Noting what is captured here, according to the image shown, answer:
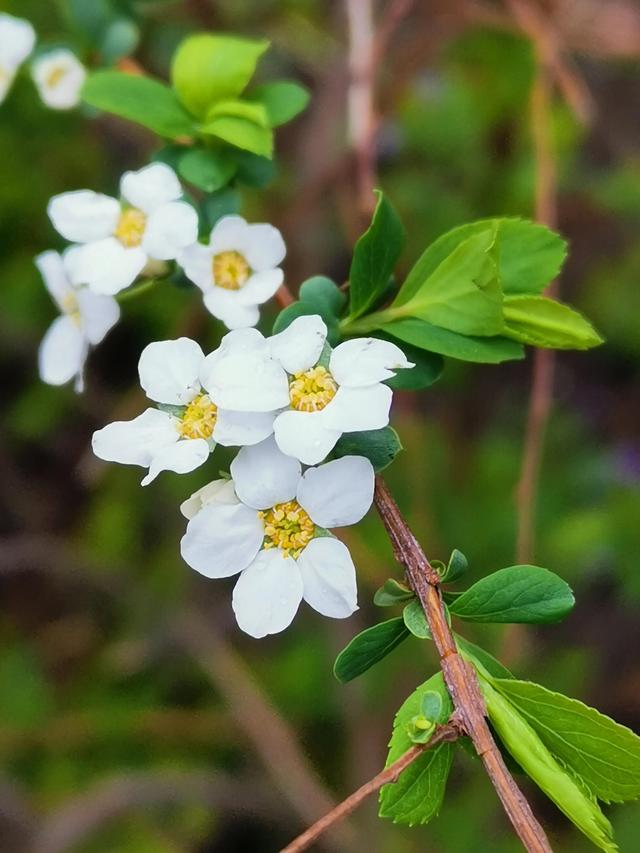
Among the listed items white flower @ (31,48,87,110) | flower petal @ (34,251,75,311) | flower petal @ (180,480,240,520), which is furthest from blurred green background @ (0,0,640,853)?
flower petal @ (180,480,240,520)

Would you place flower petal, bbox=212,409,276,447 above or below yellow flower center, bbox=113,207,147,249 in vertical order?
below

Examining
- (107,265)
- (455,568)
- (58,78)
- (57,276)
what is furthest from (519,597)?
(58,78)

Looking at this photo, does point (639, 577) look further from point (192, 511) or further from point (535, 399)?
point (192, 511)

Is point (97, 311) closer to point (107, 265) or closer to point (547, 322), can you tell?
point (107, 265)

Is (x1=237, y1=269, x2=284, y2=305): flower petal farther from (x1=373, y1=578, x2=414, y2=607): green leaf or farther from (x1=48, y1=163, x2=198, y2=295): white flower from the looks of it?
(x1=373, y1=578, x2=414, y2=607): green leaf

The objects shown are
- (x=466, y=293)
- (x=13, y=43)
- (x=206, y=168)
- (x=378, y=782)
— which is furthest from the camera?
(x=13, y=43)

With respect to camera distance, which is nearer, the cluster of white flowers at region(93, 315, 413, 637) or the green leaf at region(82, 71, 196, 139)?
the cluster of white flowers at region(93, 315, 413, 637)

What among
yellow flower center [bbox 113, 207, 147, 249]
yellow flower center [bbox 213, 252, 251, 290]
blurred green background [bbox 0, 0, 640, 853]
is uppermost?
yellow flower center [bbox 113, 207, 147, 249]
